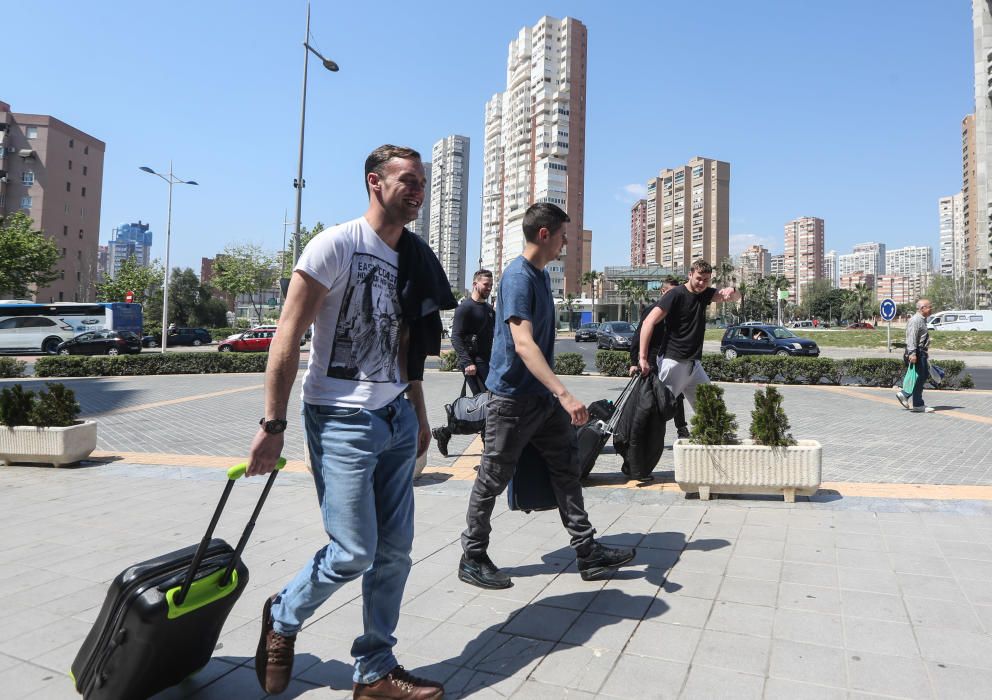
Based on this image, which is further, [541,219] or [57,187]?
[57,187]

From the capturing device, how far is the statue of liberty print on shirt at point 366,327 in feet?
7.01

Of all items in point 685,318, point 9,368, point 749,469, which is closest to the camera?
point 749,469

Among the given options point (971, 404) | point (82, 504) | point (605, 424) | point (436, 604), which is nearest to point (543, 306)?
point (436, 604)

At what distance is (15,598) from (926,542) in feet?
17.0

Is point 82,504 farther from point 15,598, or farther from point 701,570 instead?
point 701,570

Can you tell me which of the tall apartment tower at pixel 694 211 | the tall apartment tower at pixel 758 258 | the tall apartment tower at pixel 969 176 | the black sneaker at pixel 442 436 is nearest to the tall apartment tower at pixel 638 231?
the tall apartment tower at pixel 694 211

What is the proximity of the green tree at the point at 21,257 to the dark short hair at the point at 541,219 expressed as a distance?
161 feet

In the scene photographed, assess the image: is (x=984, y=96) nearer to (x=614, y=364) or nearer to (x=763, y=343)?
(x=763, y=343)

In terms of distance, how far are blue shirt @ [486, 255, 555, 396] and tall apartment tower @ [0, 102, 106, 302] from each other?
220 ft

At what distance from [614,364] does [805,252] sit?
196m

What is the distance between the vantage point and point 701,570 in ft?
11.3

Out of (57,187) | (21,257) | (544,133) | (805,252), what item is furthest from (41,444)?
(805,252)

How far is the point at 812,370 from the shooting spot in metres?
15.4

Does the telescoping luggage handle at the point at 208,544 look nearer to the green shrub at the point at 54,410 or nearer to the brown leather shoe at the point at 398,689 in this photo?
the brown leather shoe at the point at 398,689
